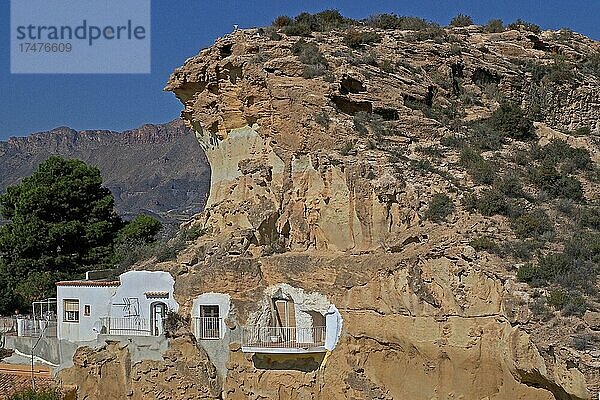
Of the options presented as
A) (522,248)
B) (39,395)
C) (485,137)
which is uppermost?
(485,137)

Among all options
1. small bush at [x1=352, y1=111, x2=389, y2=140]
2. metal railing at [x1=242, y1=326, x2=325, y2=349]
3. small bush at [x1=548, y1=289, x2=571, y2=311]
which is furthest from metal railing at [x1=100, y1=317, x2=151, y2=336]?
small bush at [x1=548, y1=289, x2=571, y2=311]

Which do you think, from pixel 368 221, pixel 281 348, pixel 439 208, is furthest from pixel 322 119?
pixel 281 348

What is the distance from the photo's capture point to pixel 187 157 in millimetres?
155000

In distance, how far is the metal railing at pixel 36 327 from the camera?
30.8 m

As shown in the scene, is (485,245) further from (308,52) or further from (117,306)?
(117,306)

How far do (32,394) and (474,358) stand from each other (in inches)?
541

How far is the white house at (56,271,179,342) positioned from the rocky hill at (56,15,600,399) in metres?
0.64

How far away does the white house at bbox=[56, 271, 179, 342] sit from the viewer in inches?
1043

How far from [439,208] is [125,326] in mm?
10291

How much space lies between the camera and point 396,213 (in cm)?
2384

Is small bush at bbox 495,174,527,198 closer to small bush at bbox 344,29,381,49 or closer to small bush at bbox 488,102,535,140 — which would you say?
small bush at bbox 488,102,535,140

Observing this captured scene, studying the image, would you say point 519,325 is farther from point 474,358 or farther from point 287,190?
point 287,190

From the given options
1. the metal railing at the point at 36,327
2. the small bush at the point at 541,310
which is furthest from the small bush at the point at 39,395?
the small bush at the point at 541,310

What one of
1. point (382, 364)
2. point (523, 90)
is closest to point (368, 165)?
point (382, 364)
